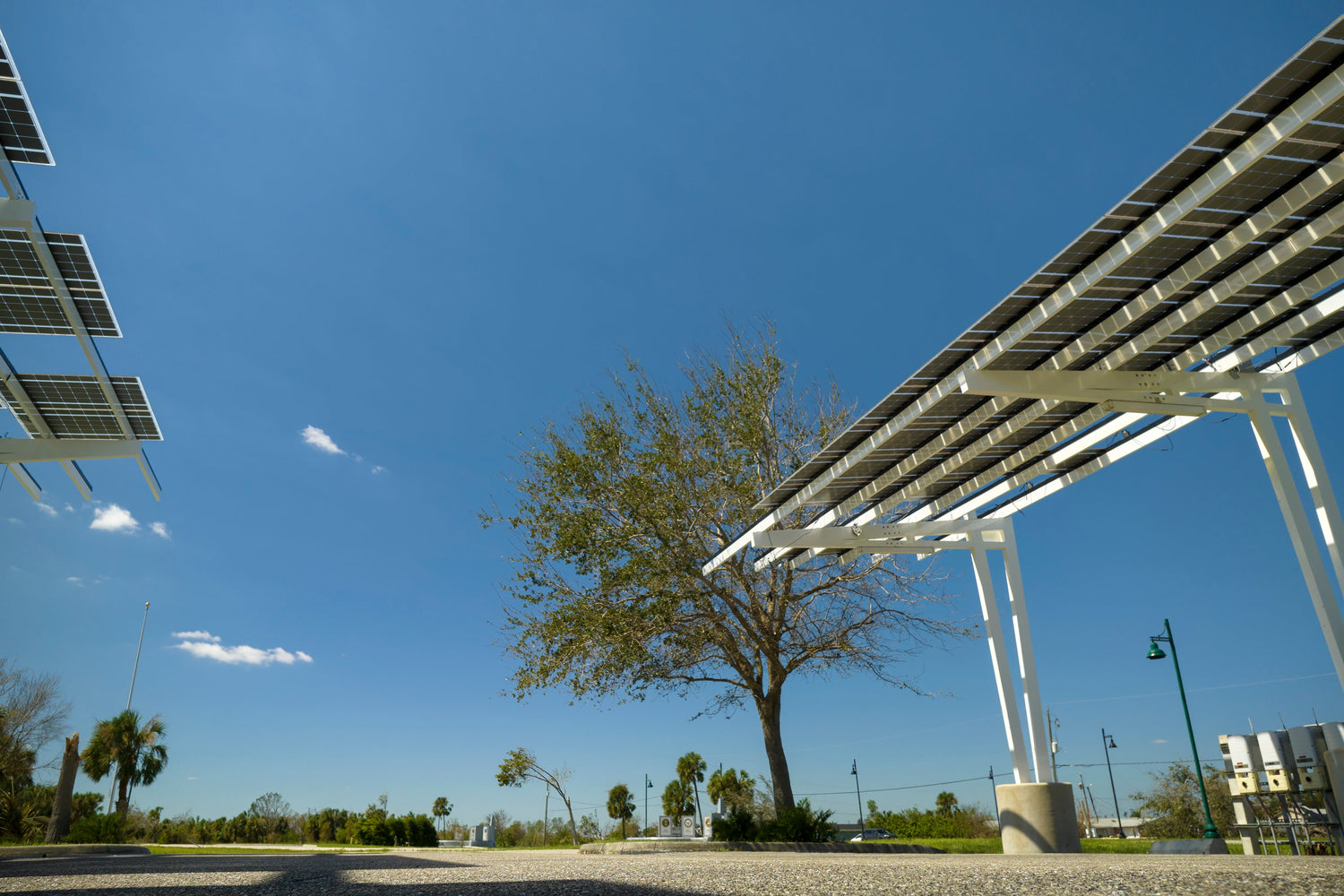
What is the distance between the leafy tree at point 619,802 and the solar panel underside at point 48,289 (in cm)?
4949

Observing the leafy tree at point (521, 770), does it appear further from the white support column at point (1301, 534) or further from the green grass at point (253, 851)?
the white support column at point (1301, 534)

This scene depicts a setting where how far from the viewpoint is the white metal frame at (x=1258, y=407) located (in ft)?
28.0

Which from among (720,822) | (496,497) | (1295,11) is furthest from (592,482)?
(1295,11)

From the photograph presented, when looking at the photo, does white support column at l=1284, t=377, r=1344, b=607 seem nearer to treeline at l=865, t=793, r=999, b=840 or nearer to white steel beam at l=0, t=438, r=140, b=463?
white steel beam at l=0, t=438, r=140, b=463

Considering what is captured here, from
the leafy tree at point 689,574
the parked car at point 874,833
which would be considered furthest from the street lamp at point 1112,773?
the leafy tree at point 689,574

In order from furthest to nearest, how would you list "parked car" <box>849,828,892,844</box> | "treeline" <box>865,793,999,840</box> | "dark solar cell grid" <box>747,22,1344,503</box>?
"parked car" <box>849,828,892,844</box>, "treeline" <box>865,793,999,840</box>, "dark solar cell grid" <box>747,22,1344,503</box>

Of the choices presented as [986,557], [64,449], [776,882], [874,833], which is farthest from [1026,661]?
[874,833]

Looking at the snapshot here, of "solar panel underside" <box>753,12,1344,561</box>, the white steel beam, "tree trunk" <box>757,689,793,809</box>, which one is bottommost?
"tree trunk" <box>757,689,793,809</box>

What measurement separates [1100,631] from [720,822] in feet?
124

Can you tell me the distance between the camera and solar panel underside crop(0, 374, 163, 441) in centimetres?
1499

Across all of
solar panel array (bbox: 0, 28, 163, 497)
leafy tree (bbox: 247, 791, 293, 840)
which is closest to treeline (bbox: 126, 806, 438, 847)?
leafy tree (bbox: 247, 791, 293, 840)

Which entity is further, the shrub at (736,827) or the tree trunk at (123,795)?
the tree trunk at (123,795)

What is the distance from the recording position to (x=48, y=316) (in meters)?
13.9

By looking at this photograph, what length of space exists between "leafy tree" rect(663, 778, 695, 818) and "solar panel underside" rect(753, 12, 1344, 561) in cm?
5336
